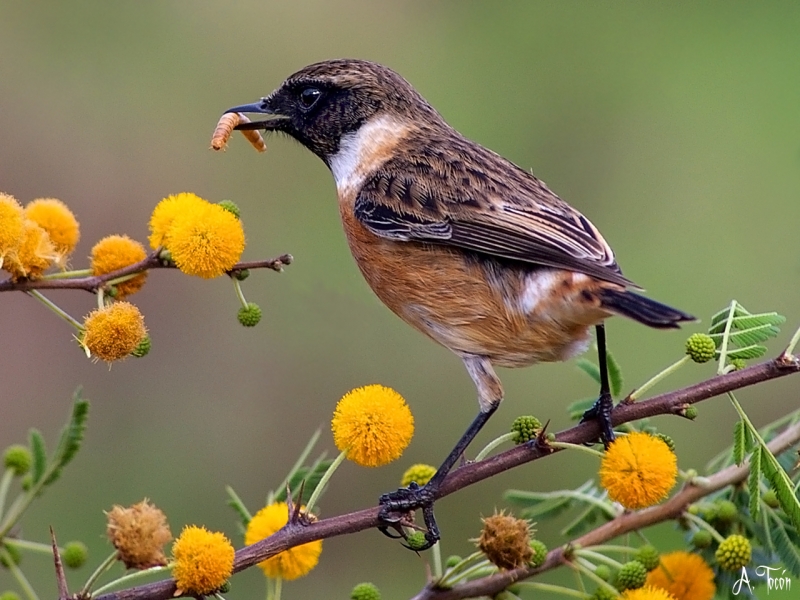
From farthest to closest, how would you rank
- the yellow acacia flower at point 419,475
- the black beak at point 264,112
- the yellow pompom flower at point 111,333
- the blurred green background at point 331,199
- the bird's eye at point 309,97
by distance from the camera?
the blurred green background at point 331,199 < the bird's eye at point 309,97 < the black beak at point 264,112 < the yellow acacia flower at point 419,475 < the yellow pompom flower at point 111,333

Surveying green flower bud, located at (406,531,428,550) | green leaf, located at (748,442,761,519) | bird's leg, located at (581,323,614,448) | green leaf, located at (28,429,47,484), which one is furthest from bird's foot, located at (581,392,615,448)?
green leaf, located at (28,429,47,484)

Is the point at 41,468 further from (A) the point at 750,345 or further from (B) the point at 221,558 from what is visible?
(A) the point at 750,345

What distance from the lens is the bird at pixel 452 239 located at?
4.30 metres

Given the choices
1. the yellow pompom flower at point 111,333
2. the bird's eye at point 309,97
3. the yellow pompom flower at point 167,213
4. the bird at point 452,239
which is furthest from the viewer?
the bird's eye at point 309,97

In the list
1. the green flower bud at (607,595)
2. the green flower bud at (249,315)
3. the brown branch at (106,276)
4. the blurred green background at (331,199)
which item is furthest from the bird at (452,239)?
the blurred green background at (331,199)

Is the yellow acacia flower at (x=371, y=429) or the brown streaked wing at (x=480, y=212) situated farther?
the brown streaked wing at (x=480, y=212)

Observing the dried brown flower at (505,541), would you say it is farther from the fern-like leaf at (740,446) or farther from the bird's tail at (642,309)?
the bird's tail at (642,309)

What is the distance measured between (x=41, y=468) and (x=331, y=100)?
247cm

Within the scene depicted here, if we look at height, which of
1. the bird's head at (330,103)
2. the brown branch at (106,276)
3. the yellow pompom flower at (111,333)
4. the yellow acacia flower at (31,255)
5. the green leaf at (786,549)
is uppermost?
the bird's head at (330,103)

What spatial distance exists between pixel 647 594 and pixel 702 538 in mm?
501

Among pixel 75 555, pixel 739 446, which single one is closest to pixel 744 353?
pixel 739 446

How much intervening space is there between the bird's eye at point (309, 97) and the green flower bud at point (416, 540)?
2.53 meters

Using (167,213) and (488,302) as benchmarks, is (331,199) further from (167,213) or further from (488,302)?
(167,213)

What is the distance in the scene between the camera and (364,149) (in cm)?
542
